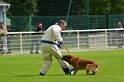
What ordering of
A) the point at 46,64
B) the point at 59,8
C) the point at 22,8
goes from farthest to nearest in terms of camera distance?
the point at 22,8 → the point at 59,8 → the point at 46,64

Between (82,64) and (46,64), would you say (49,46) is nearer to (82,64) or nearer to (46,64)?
(46,64)

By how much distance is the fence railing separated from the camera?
30891 millimetres

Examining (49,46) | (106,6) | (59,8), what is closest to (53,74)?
(49,46)

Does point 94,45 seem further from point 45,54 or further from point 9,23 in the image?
point 45,54

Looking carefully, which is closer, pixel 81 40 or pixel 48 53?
pixel 48 53

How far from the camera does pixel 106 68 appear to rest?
19.5 meters

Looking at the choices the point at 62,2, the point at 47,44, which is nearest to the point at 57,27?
the point at 47,44

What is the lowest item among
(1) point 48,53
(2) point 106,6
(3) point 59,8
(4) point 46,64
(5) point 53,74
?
(5) point 53,74

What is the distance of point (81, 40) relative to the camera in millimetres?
32656

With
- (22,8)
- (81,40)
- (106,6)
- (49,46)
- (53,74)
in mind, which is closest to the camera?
(49,46)

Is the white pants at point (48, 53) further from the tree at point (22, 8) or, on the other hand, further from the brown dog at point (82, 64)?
the tree at point (22, 8)

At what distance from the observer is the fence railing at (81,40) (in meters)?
30.9

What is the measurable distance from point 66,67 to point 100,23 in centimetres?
2144

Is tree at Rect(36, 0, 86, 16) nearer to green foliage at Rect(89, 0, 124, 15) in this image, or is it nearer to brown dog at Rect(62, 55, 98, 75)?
green foliage at Rect(89, 0, 124, 15)
